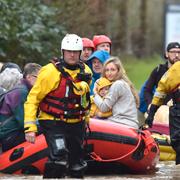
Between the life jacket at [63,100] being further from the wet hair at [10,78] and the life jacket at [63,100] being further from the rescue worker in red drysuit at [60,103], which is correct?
the wet hair at [10,78]

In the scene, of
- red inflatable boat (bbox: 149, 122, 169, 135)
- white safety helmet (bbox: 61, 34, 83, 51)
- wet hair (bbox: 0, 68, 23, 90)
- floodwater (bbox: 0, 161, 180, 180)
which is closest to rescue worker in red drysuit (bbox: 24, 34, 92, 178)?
white safety helmet (bbox: 61, 34, 83, 51)

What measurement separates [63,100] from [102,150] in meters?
1.37

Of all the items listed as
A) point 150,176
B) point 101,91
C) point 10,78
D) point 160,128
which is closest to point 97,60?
point 101,91

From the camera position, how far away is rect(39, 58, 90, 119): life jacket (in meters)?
9.65

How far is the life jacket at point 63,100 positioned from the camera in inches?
380

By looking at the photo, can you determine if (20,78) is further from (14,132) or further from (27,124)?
(27,124)

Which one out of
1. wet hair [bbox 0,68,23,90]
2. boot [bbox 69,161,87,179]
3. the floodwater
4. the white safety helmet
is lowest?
the floodwater

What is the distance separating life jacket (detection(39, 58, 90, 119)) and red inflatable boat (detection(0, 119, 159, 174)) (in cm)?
97

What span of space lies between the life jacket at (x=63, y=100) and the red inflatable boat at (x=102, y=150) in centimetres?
97

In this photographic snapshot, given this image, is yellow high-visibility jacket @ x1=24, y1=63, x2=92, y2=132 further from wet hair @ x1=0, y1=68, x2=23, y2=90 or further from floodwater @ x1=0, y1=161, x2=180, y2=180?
wet hair @ x1=0, y1=68, x2=23, y2=90

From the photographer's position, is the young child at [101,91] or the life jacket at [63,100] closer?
the life jacket at [63,100]

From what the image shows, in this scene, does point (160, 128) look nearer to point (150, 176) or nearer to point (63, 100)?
point (150, 176)

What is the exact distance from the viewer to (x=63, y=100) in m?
9.68

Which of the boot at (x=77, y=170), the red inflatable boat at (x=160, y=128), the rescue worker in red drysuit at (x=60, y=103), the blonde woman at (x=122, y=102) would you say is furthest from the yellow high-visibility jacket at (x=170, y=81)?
the red inflatable boat at (x=160, y=128)
